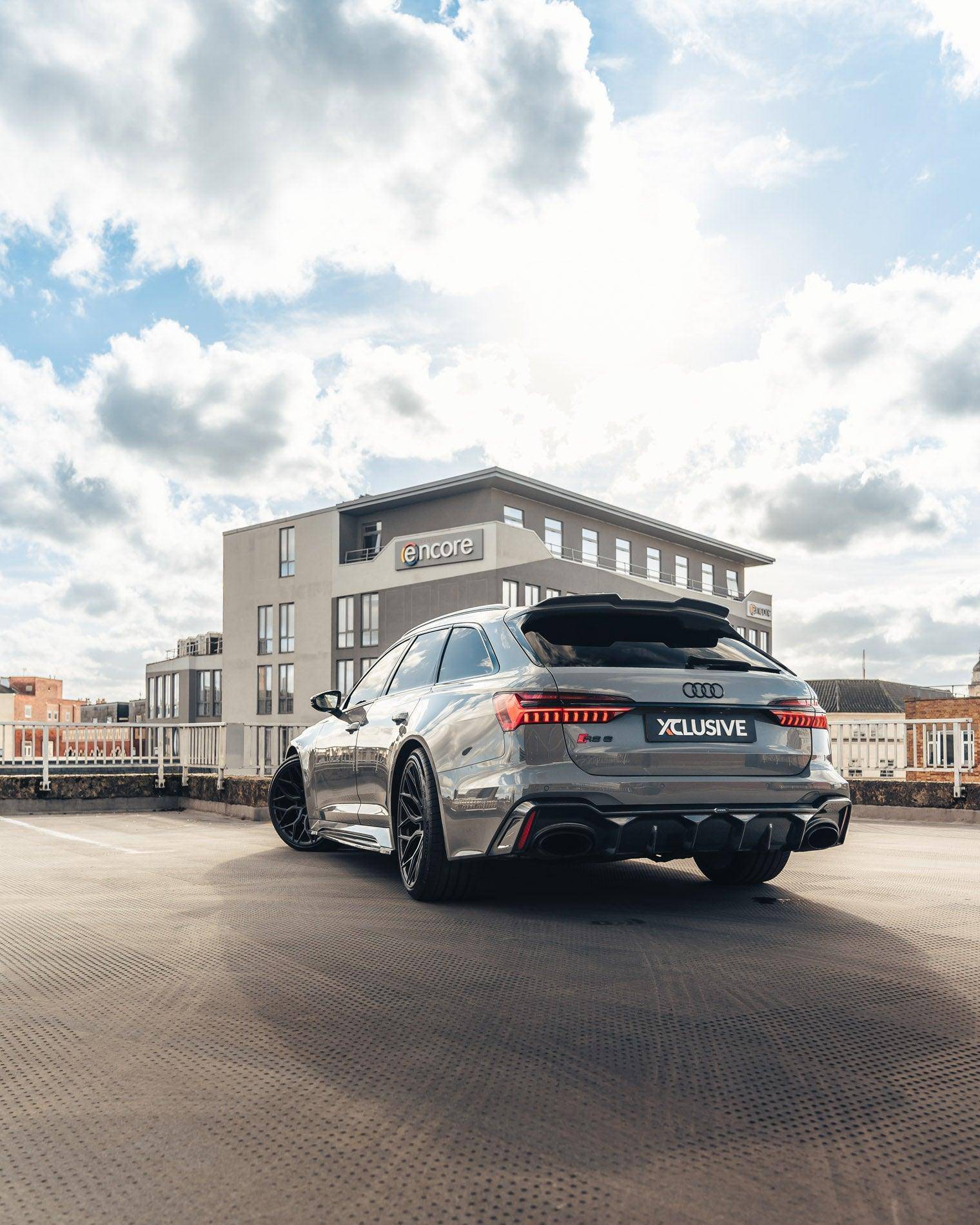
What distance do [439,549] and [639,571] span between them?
14.8m

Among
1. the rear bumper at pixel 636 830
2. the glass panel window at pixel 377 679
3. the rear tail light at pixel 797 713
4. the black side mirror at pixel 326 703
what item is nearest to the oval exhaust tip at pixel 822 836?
the rear bumper at pixel 636 830

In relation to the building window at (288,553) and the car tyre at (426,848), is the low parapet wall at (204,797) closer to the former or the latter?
the car tyre at (426,848)

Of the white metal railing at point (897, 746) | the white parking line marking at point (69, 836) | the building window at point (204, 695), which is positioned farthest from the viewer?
the building window at point (204, 695)

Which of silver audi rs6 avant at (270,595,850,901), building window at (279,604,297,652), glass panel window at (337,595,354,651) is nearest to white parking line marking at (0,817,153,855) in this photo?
silver audi rs6 avant at (270,595,850,901)

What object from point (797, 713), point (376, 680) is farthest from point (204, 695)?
point (797, 713)

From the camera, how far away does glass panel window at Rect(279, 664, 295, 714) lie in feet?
A: 177

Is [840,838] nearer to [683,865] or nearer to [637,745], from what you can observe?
[637,745]

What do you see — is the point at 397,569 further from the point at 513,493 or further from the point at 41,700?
the point at 41,700

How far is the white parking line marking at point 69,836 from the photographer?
8414 mm

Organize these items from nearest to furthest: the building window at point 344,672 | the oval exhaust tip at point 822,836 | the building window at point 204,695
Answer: the oval exhaust tip at point 822,836
the building window at point 344,672
the building window at point 204,695

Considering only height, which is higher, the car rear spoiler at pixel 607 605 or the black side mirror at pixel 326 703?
the car rear spoiler at pixel 607 605

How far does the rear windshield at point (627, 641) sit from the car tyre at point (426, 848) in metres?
0.97

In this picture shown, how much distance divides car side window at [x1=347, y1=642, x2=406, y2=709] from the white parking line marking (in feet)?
7.09

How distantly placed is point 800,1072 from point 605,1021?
2.19 feet
